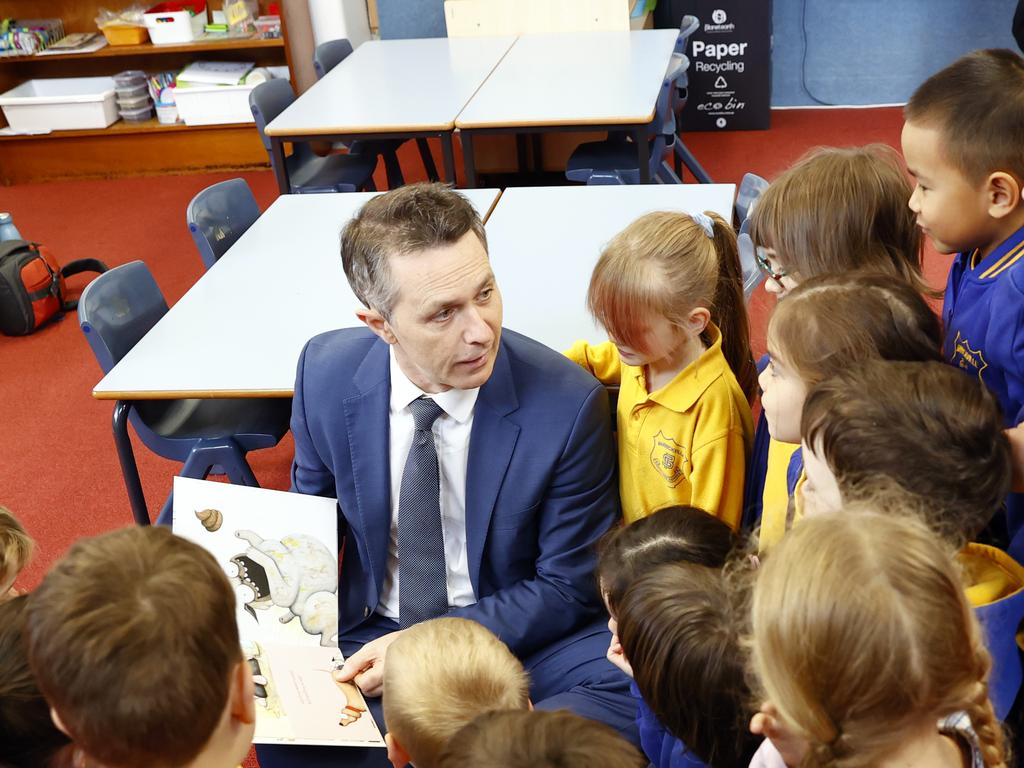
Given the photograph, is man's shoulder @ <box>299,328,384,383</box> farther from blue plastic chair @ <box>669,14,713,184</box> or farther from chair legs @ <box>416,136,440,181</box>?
chair legs @ <box>416,136,440,181</box>

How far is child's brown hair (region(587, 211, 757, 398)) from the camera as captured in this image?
185 centimetres

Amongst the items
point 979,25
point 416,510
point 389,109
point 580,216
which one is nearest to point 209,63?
point 389,109

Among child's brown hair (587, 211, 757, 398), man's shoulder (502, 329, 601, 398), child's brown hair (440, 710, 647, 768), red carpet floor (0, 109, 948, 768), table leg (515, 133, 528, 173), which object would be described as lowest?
red carpet floor (0, 109, 948, 768)

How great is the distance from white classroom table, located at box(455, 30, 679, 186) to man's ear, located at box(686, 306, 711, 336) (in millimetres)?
1850

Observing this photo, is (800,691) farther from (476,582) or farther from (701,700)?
(476,582)

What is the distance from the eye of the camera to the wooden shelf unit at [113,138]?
574cm

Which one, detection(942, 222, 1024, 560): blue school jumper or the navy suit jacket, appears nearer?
detection(942, 222, 1024, 560): blue school jumper

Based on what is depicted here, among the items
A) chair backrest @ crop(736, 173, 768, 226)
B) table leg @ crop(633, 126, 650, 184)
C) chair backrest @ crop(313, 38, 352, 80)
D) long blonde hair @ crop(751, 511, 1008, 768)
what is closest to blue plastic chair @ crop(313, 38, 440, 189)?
chair backrest @ crop(313, 38, 352, 80)

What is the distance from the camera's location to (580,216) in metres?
2.96

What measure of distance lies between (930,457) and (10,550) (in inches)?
48.5

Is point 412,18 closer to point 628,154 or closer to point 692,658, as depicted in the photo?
point 628,154

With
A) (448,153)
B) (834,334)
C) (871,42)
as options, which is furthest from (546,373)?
(871,42)

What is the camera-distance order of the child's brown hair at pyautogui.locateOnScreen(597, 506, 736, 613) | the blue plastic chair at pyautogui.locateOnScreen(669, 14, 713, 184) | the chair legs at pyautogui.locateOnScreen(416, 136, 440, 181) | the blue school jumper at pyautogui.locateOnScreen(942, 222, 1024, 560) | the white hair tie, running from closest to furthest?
1. the child's brown hair at pyautogui.locateOnScreen(597, 506, 736, 613)
2. the blue school jumper at pyautogui.locateOnScreen(942, 222, 1024, 560)
3. the white hair tie
4. the blue plastic chair at pyautogui.locateOnScreen(669, 14, 713, 184)
5. the chair legs at pyautogui.locateOnScreen(416, 136, 440, 181)

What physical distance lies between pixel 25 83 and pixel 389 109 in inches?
117
